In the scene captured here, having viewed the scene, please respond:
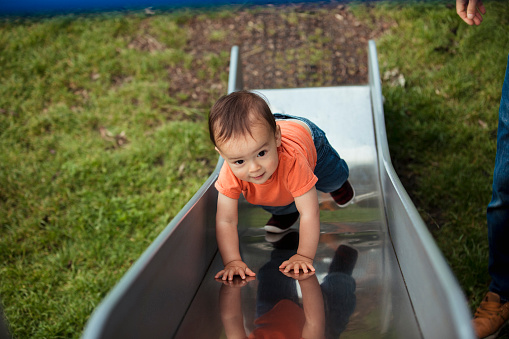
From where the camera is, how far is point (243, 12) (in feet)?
16.9

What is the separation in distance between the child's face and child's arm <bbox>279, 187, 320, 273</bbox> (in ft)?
0.71

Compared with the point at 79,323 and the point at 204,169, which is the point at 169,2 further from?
the point at 204,169

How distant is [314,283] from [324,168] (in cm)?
64

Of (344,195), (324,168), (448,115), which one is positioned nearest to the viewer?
(324,168)

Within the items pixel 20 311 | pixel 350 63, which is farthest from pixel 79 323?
pixel 350 63

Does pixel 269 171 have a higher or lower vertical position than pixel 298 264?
higher

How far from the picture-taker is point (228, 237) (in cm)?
209

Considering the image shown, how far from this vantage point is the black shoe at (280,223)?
241 cm

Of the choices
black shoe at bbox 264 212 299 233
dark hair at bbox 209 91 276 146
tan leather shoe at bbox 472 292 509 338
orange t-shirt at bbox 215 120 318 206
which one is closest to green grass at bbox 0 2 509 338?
tan leather shoe at bbox 472 292 509 338

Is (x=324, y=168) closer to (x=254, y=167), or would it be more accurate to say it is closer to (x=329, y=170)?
(x=329, y=170)

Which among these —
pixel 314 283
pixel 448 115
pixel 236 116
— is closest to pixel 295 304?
pixel 314 283

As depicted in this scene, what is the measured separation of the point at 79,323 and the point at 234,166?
4.54 ft

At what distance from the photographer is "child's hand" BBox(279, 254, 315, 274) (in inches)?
79.7

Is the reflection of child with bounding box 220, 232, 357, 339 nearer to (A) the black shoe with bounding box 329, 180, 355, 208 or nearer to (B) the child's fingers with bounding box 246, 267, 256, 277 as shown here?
(B) the child's fingers with bounding box 246, 267, 256, 277
